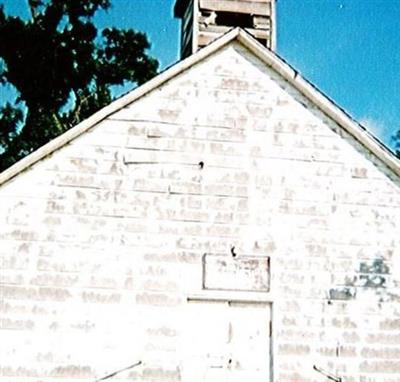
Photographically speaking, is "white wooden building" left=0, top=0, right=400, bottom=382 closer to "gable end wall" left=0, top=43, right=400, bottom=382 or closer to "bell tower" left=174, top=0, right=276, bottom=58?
"gable end wall" left=0, top=43, right=400, bottom=382

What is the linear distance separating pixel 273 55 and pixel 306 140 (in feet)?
4.77

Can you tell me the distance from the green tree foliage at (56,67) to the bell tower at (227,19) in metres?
10.7

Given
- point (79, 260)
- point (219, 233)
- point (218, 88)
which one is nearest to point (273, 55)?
point (218, 88)

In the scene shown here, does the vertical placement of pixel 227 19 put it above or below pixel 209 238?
above

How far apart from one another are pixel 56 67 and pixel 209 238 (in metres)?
16.2

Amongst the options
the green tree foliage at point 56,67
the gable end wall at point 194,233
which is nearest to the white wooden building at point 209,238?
the gable end wall at point 194,233

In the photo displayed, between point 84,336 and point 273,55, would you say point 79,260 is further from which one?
point 273,55

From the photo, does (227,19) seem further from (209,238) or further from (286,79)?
(209,238)

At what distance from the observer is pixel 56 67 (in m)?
25.3

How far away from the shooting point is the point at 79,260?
10.5 metres

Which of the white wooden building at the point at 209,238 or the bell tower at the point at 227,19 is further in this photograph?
the bell tower at the point at 227,19

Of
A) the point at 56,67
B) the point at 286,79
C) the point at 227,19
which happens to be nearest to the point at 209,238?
the point at 286,79

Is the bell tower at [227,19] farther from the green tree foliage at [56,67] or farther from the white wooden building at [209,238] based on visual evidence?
the green tree foliage at [56,67]

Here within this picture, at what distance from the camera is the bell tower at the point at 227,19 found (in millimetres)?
14078
